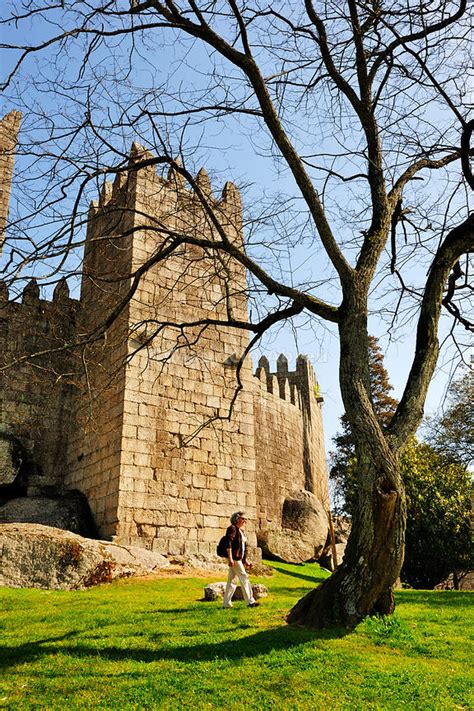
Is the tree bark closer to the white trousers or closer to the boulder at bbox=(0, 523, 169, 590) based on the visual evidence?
the white trousers

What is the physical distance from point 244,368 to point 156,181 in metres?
4.43

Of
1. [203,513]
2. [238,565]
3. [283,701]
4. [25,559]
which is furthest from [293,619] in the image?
[203,513]

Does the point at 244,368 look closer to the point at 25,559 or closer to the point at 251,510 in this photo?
the point at 251,510

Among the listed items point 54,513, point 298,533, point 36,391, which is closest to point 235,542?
point 54,513

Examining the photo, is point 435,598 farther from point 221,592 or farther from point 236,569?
point 236,569

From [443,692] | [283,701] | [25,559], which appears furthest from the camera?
[25,559]

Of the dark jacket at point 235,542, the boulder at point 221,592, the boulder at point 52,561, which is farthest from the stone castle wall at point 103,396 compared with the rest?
the dark jacket at point 235,542

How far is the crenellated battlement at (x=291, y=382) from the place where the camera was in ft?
72.8

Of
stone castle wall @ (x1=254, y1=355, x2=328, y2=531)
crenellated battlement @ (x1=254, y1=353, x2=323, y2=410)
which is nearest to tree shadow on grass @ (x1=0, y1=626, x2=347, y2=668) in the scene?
stone castle wall @ (x1=254, y1=355, x2=328, y2=531)

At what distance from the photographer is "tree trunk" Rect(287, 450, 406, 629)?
544 cm

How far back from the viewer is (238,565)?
24.0 feet

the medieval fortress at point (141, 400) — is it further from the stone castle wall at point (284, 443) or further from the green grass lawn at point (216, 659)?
the stone castle wall at point (284, 443)

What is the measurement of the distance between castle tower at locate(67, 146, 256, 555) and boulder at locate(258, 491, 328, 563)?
4.80 metres

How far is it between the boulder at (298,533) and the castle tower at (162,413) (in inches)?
189
